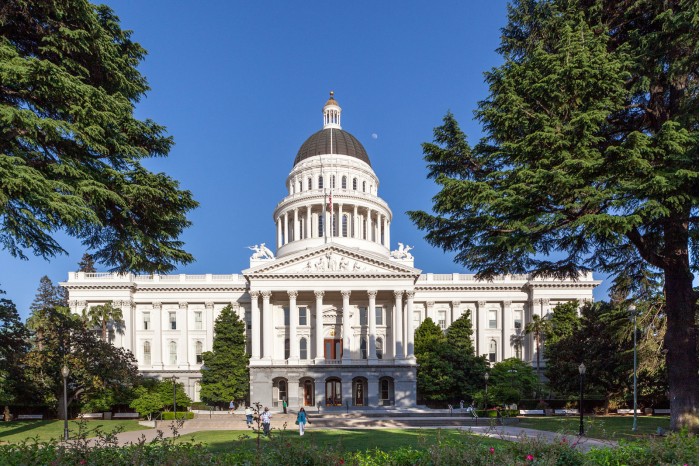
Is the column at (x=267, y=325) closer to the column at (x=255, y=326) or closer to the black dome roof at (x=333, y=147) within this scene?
the column at (x=255, y=326)

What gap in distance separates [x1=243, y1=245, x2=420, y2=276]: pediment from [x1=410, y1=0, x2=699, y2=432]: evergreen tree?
115 feet

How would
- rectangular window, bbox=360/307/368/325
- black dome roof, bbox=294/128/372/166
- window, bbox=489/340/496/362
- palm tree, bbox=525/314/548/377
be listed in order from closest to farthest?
palm tree, bbox=525/314/548/377 < rectangular window, bbox=360/307/368/325 < window, bbox=489/340/496/362 < black dome roof, bbox=294/128/372/166

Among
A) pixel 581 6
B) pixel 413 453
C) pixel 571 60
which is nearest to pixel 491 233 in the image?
pixel 571 60

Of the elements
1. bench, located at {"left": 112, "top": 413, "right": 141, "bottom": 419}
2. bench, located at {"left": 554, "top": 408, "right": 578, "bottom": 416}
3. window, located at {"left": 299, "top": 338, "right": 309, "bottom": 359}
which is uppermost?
window, located at {"left": 299, "top": 338, "right": 309, "bottom": 359}

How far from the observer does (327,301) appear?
59.5 m

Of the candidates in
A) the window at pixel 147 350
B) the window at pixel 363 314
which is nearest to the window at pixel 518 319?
the window at pixel 363 314

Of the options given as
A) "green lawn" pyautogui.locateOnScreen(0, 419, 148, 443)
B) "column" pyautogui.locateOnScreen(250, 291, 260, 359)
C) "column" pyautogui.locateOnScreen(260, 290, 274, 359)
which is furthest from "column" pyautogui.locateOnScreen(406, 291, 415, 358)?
"green lawn" pyautogui.locateOnScreen(0, 419, 148, 443)

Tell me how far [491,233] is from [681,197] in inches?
214

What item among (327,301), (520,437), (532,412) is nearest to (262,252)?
(327,301)

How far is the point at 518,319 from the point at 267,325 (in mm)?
29239

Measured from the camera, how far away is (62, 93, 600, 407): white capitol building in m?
54.5

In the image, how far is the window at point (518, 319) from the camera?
65.6 m

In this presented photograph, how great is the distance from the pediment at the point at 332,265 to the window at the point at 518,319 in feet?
54.8

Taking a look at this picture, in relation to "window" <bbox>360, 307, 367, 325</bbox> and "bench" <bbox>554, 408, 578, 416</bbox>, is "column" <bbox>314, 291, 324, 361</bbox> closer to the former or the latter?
"window" <bbox>360, 307, 367, 325</bbox>
